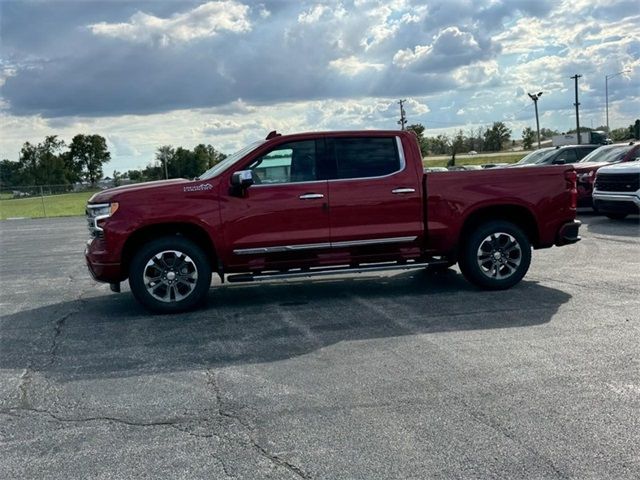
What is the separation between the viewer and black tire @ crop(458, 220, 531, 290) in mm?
7910

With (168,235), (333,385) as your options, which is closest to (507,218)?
(168,235)

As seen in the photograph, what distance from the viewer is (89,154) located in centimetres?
10806

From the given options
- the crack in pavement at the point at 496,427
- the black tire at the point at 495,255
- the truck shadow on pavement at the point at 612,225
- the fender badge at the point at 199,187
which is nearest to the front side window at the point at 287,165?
the fender badge at the point at 199,187

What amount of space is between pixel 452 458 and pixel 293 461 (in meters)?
0.90

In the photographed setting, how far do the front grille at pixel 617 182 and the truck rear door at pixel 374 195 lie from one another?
27.6ft

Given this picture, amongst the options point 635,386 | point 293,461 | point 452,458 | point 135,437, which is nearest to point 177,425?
point 135,437

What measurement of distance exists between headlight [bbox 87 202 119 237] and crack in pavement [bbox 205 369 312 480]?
291 centimetres

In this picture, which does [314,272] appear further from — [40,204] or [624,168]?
[40,204]

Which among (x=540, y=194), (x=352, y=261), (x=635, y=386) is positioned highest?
(x=540, y=194)

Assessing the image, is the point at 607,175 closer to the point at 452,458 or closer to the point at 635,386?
the point at 635,386

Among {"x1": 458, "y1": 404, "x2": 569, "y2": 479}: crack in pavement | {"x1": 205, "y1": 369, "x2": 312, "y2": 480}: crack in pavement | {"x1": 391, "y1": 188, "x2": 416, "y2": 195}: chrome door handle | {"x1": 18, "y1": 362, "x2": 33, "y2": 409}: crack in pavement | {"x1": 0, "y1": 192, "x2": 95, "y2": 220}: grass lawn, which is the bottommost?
{"x1": 458, "y1": 404, "x2": 569, "y2": 479}: crack in pavement

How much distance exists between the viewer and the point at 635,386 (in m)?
4.57

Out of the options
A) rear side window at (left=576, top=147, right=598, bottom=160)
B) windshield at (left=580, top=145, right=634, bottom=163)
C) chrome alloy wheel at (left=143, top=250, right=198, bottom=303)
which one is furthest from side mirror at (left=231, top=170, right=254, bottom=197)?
rear side window at (left=576, top=147, right=598, bottom=160)

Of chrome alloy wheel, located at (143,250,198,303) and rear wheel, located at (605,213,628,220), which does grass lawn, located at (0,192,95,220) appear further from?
chrome alloy wheel, located at (143,250,198,303)
